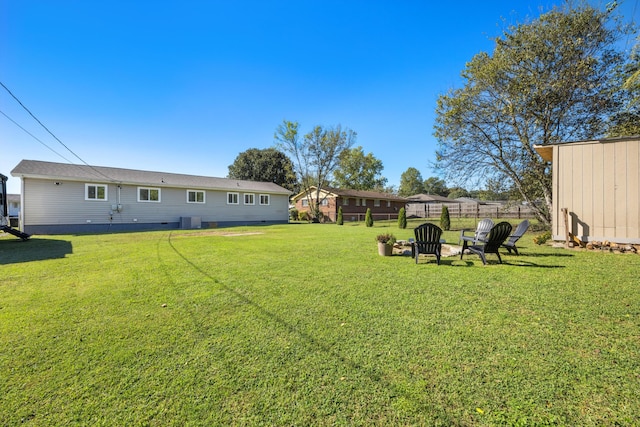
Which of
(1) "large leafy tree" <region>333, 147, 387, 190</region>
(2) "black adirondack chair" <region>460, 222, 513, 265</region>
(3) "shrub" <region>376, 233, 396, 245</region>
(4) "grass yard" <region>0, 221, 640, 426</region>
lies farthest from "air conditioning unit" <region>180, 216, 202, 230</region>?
(1) "large leafy tree" <region>333, 147, 387, 190</region>

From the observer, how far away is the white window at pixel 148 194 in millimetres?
16469

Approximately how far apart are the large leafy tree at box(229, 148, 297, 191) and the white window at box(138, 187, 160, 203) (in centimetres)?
2197

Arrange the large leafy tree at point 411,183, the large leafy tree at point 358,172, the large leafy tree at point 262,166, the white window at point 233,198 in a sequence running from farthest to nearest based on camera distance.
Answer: the large leafy tree at point 411,183
the large leafy tree at point 358,172
the large leafy tree at point 262,166
the white window at point 233,198

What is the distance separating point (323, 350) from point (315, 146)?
27.9m

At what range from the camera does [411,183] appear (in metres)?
68.9

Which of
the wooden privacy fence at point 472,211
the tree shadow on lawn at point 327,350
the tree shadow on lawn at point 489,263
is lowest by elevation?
the tree shadow on lawn at point 327,350

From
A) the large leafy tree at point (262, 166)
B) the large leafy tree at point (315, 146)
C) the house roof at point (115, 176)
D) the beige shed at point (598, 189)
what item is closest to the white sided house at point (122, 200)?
the house roof at point (115, 176)

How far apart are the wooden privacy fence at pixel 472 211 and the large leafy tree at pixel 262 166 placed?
18.6m

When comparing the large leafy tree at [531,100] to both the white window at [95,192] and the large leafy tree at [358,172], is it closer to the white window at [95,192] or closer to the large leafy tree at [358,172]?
the white window at [95,192]

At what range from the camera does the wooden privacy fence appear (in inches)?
863

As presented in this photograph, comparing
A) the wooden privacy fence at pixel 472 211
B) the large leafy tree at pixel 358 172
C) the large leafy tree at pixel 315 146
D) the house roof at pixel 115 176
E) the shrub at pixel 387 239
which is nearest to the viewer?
the shrub at pixel 387 239

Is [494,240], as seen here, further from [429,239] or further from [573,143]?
[573,143]

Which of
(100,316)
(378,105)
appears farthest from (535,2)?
(100,316)

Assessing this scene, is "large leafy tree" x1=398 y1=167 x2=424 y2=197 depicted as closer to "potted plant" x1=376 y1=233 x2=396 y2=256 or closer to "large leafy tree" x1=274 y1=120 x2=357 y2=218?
"large leafy tree" x1=274 y1=120 x2=357 y2=218
